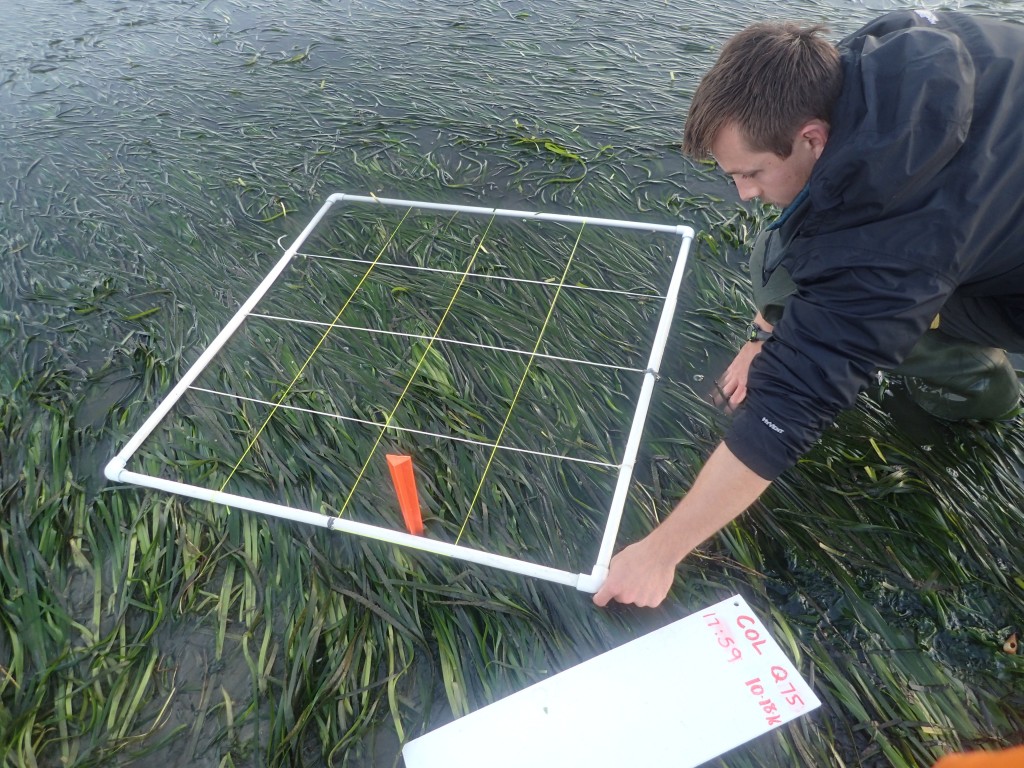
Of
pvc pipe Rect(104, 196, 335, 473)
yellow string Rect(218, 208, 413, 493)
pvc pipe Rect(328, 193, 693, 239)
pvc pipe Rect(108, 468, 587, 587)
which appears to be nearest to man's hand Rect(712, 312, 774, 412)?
pvc pipe Rect(328, 193, 693, 239)

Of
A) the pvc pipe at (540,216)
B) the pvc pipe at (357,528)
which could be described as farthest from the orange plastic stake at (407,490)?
the pvc pipe at (540,216)

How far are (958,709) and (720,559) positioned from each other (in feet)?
1.92

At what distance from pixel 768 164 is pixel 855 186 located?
0.22 metres

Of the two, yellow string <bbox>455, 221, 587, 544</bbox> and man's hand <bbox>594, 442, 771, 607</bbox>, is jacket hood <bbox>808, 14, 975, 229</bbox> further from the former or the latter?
yellow string <bbox>455, 221, 587, 544</bbox>

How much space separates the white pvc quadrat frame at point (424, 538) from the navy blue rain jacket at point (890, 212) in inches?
20.1

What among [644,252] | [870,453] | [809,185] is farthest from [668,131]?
[809,185]

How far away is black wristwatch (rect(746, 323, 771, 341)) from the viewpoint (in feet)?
7.22

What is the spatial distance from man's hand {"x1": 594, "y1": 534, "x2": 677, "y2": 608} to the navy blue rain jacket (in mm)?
331

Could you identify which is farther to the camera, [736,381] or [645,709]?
[736,381]

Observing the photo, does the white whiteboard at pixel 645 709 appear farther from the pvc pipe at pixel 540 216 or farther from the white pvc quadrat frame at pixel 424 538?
the pvc pipe at pixel 540 216

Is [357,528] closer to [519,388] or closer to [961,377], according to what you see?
[519,388]

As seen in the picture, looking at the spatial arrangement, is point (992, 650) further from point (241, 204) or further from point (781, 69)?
point (241, 204)

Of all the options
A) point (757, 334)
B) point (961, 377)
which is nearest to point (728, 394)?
point (757, 334)

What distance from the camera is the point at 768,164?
4.81 feet
